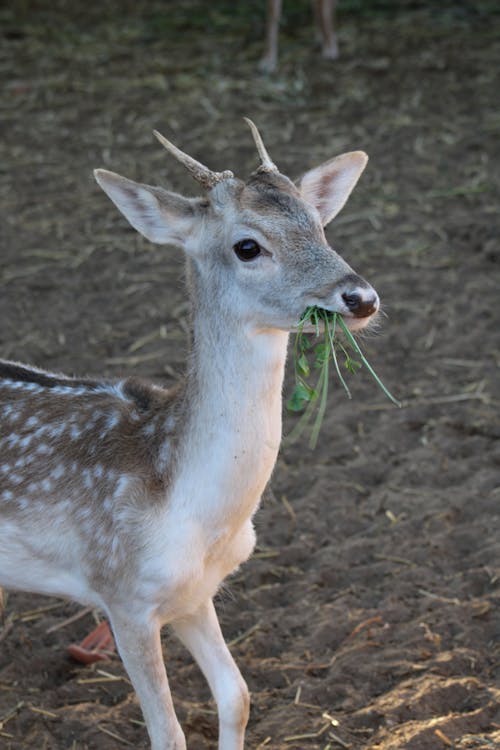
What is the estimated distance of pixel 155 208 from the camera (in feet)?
12.3

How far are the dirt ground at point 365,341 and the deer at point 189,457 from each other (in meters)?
0.64

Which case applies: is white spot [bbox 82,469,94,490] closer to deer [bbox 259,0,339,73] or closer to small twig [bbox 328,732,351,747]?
small twig [bbox 328,732,351,747]

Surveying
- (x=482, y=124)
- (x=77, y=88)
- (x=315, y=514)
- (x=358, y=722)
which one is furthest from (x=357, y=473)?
(x=77, y=88)

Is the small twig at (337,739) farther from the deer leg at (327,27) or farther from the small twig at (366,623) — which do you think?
the deer leg at (327,27)

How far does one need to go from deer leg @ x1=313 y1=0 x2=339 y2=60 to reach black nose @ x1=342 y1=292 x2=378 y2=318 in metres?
7.85

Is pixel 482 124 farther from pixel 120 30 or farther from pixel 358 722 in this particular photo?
pixel 358 722

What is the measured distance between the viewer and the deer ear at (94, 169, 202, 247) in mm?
3746

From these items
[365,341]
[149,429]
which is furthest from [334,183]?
[365,341]

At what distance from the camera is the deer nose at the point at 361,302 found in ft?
10.8

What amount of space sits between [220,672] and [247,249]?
1.41m

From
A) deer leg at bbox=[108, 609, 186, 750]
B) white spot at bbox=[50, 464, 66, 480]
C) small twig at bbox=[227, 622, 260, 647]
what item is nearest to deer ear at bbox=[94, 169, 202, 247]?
white spot at bbox=[50, 464, 66, 480]

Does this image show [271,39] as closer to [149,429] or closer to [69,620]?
[69,620]

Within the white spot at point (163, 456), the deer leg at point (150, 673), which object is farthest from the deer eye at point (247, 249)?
the deer leg at point (150, 673)

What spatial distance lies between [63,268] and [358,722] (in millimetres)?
4271
